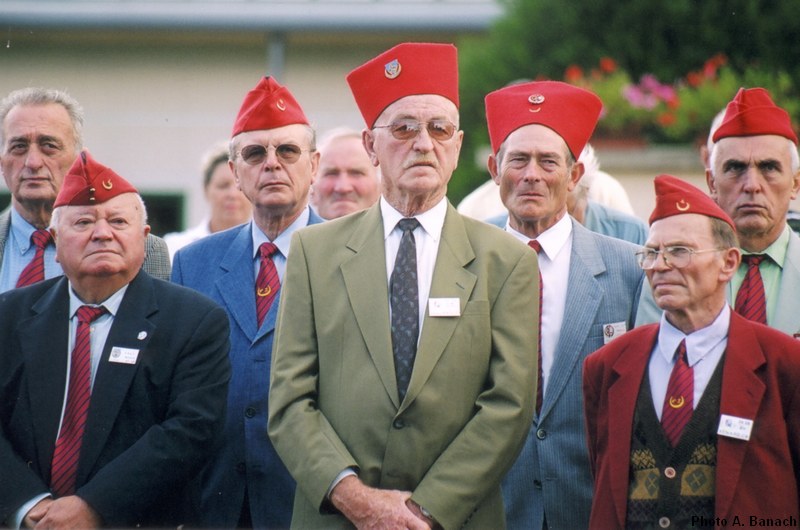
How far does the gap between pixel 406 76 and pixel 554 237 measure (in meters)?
1.07

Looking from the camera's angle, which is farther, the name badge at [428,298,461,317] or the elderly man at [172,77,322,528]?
the elderly man at [172,77,322,528]

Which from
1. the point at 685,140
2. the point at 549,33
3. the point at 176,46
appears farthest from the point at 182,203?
the point at 685,140

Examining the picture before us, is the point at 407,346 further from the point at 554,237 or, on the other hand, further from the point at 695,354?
the point at 554,237

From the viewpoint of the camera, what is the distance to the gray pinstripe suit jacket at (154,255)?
570 cm

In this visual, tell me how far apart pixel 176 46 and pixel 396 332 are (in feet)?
31.7

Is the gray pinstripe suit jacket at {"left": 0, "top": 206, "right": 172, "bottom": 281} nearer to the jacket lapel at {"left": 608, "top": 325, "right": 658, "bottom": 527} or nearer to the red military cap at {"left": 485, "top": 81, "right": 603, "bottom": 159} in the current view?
the red military cap at {"left": 485, "top": 81, "right": 603, "bottom": 159}

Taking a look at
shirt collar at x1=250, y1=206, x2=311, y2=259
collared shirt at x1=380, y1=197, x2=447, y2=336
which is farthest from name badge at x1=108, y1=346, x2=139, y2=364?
collared shirt at x1=380, y1=197, x2=447, y2=336

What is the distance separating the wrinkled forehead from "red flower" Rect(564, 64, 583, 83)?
4787mm

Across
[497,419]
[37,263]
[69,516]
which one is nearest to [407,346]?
[497,419]

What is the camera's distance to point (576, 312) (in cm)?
512

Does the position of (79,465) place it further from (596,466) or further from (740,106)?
(740,106)

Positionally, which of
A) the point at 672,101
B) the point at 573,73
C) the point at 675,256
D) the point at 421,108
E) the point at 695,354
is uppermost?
the point at 573,73

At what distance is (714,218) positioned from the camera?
4.62 m

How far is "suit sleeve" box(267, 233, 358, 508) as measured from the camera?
4.23m
